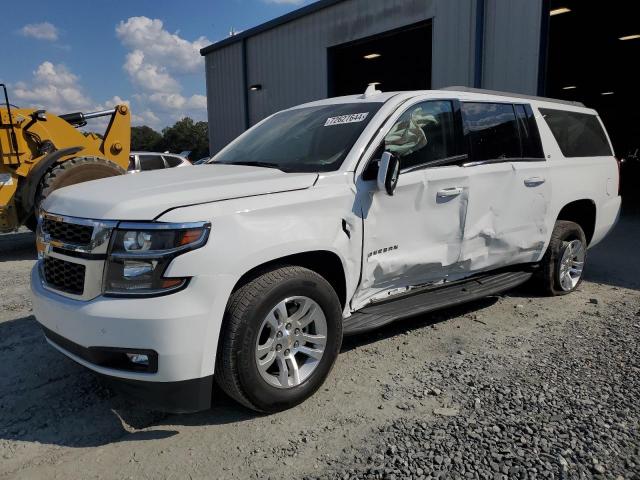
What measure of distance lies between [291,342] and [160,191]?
3.79 ft

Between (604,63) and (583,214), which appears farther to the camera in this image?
(604,63)

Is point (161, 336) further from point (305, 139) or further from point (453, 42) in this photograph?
point (453, 42)

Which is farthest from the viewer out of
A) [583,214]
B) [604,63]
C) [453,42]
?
[604,63]

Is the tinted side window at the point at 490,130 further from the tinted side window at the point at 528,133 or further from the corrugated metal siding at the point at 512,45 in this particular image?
the corrugated metal siding at the point at 512,45

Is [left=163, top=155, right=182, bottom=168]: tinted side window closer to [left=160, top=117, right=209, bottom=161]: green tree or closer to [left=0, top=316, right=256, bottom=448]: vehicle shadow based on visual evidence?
[left=0, top=316, right=256, bottom=448]: vehicle shadow

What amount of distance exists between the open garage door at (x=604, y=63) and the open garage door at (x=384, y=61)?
327cm

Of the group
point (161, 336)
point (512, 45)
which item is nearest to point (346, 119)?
point (161, 336)

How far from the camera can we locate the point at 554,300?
5359 millimetres

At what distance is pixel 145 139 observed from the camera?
3942 inches

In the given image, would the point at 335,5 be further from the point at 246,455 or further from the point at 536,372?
the point at 246,455

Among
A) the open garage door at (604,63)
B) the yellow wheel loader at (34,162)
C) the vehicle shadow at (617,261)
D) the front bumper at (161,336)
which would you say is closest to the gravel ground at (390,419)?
the front bumper at (161,336)

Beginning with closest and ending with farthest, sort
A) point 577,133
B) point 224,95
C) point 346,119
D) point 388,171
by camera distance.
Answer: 1. point 388,171
2. point 346,119
3. point 577,133
4. point 224,95

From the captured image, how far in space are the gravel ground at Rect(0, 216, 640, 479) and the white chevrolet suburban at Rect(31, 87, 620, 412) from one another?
0.91 ft

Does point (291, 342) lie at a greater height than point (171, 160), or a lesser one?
lesser
